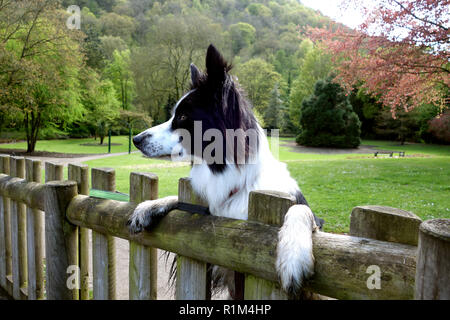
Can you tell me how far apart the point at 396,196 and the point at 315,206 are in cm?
213

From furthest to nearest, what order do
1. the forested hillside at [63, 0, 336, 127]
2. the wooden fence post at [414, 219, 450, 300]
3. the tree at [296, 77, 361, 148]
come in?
the tree at [296, 77, 361, 148], the forested hillside at [63, 0, 336, 127], the wooden fence post at [414, 219, 450, 300]

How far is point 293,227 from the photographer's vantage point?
40.9 inches

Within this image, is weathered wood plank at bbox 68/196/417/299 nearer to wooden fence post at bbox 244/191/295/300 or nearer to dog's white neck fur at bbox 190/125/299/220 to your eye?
wooden fence post at bbox 244/191/295/300

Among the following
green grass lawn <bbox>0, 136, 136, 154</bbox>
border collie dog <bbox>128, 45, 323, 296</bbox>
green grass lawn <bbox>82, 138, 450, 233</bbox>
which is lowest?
green grass lawn <bbox>82, 138, 450, 233</bbox>

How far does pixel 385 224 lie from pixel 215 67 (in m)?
1.28

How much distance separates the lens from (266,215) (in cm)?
118

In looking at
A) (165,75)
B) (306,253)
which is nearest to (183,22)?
(165,75)

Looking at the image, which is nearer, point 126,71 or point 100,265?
point 100,265

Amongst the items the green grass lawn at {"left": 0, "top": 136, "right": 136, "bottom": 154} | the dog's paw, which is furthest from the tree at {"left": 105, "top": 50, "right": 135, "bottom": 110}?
the dog's paw

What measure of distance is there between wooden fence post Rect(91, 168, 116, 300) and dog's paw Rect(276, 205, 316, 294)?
1.18m

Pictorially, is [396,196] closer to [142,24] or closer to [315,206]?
[315,206]

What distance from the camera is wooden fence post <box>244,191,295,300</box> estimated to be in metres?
1.13

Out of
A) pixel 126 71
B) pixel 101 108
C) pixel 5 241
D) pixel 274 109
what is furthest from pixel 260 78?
pixel 5 241

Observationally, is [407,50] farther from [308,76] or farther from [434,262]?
[308,76]
